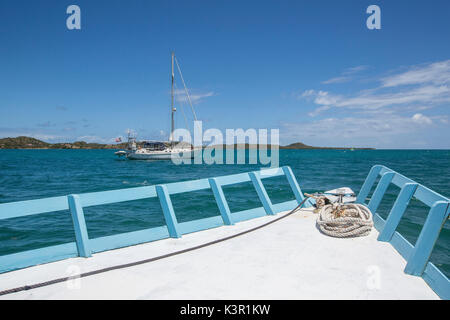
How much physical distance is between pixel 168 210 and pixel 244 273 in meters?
2.03

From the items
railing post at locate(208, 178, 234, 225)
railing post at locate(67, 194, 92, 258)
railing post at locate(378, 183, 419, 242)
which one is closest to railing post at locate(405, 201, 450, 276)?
railing post at locate(378, 183, 419, 242)

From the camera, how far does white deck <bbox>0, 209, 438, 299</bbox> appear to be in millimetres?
3389

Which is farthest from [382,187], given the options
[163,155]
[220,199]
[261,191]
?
[163,155]

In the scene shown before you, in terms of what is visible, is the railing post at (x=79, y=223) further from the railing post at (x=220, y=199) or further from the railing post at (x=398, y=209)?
the railing post at (x=398, y=209)

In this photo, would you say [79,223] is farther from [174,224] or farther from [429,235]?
[429,235]

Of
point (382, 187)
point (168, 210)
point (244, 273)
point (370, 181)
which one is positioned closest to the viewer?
point (244, 273)

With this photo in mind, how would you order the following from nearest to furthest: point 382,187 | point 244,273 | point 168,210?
point 244,273 → point 168,210 → point 382,187

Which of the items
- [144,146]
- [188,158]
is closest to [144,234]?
[188,158]

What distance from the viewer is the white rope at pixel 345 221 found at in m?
5.39

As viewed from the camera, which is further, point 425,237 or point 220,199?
point 220,199

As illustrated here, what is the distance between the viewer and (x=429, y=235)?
3.63 m

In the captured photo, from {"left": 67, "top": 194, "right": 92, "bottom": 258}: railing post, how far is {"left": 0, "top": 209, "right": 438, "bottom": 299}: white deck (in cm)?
15

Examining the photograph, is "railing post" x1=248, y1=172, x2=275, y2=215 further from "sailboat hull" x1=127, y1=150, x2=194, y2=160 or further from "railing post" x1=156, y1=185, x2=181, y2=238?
"sailboat hull" x1=127, y1=150, x2=194, y2=160
